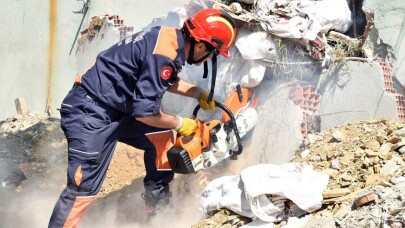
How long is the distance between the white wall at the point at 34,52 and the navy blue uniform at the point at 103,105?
11.4ft

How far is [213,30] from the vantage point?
3.65 meters

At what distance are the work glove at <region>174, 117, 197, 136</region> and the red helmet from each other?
1.86ft

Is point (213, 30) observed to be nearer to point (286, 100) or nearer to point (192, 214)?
point (286, 100)

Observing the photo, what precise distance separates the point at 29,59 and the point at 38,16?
2.03 feet

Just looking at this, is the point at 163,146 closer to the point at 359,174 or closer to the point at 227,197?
the point at 227,197

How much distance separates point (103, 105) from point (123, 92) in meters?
0.19

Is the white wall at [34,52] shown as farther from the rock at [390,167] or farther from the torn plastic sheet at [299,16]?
the rock at [390,167]

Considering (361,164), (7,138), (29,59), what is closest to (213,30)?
(361,164)

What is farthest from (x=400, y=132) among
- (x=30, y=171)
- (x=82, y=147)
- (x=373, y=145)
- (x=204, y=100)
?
(x=30, y=171)

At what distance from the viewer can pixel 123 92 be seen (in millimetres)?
3789

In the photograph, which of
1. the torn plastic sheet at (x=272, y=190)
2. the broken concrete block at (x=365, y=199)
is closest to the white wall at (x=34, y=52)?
the torn plastic sheet at (x=272, y=190)

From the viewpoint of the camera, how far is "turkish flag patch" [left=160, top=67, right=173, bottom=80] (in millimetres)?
3506

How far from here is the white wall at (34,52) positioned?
7324mm

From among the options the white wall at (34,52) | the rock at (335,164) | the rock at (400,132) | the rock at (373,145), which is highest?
the rock at (400,132)
